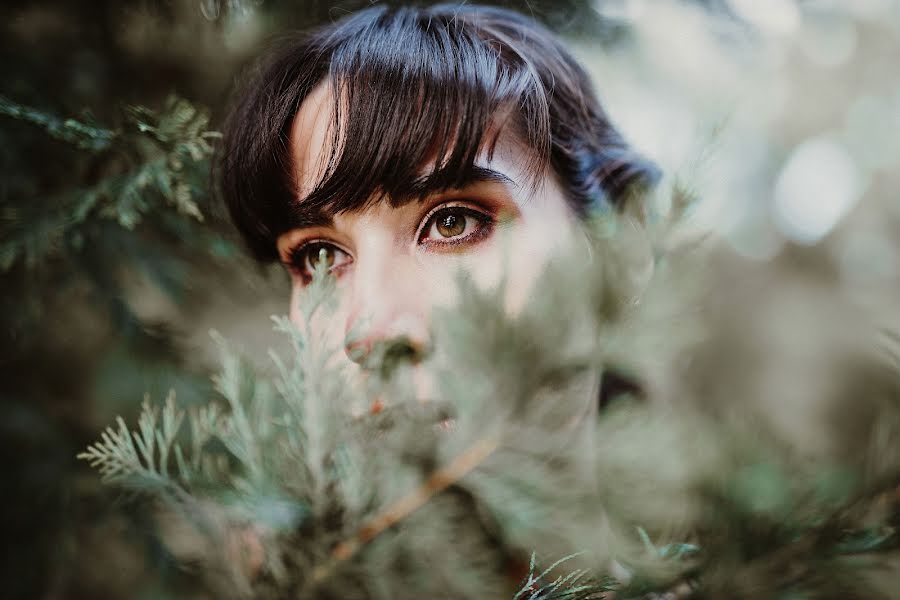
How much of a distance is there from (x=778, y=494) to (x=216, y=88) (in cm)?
150

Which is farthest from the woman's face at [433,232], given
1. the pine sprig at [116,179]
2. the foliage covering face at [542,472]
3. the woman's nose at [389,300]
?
the foliage covering face at [542,472]

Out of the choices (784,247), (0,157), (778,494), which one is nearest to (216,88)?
(0,157)

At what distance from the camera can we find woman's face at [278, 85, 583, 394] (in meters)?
0.83

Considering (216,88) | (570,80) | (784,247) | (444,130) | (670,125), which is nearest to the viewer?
(444,130)

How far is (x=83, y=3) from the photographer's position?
4.27 feet

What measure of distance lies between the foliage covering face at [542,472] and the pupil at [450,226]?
428 mm

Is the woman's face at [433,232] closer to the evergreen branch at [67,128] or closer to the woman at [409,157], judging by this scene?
the woman at [409,157]

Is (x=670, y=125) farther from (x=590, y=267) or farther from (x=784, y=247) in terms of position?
(x=784, y=247)

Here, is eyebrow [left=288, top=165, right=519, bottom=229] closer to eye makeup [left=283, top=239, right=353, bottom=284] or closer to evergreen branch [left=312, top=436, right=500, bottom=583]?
eye makeup [left=283, top=239, right=353, bottom=284]

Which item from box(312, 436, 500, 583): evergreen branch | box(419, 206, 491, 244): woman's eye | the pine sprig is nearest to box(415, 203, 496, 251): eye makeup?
box(419, 206, 491, 244): woman's eye

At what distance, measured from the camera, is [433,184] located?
0.85 m

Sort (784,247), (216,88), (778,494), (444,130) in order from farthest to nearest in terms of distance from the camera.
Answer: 1. (784,247)
2. (216,88)
3. (444,130)
4. (778,494)

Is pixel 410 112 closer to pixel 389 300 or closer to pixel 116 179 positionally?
pixel 389 300

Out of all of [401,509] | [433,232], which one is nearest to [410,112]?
[433,232]
